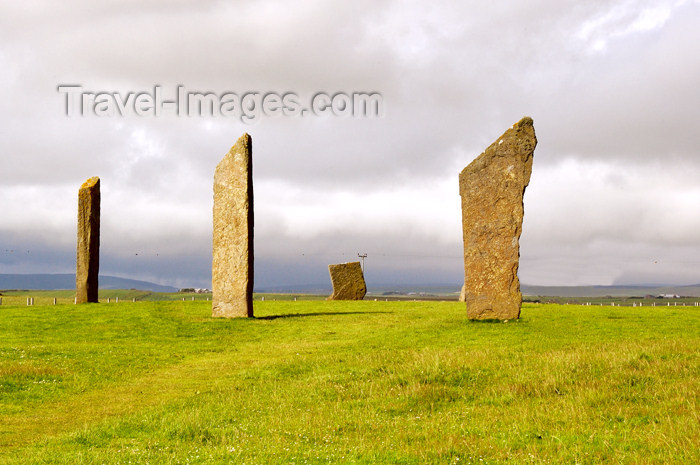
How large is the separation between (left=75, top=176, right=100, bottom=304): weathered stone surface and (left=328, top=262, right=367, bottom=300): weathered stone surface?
17308mm

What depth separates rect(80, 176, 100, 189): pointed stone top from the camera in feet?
119

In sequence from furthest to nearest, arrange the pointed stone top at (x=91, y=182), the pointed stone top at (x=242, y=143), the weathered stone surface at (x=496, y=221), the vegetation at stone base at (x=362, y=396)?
1. the pointed stone top at (x=91, y=182)
2. the pointed stone top at (x=242, y=143)
3. the weathered stone surface at (x=496, y=221)
4. the vegetation at stone base at (x=362, y=396)

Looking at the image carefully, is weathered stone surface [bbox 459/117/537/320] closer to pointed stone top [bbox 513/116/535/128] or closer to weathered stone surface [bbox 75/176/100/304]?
pointed stone top [bbox 513/116/535/128]

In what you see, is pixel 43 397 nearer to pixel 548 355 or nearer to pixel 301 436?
pixel 301 436

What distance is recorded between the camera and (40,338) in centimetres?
2322

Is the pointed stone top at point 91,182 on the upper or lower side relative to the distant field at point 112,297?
upper

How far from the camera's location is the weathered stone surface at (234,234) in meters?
29.1

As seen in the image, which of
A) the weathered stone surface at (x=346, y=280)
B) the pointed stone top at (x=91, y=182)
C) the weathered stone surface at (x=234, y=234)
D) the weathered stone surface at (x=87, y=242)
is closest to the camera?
the weathered stone surface at (x=234, y=234)

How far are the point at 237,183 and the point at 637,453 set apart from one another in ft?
79.2

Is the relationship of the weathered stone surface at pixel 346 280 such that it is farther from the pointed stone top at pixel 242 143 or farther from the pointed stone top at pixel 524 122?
the pointed stone top at pixel 524 122

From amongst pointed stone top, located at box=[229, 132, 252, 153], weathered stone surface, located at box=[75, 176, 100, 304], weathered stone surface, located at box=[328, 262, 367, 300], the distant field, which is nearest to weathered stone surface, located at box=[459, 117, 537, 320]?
pointed stone top, located at box=[229, 132, 252, 153]

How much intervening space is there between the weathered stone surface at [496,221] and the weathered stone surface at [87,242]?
2265 cm

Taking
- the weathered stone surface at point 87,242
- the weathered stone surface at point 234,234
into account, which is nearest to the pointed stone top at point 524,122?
the weathered stone surface at point 234,234

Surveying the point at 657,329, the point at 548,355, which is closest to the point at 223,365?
the point at 548,355
